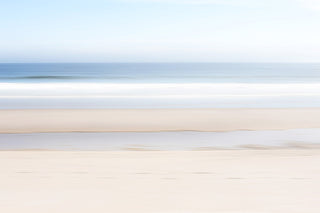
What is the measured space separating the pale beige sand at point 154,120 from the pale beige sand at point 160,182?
269 cm

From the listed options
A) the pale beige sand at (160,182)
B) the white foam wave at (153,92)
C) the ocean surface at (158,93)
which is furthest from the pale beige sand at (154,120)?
the white foam wave at (153,92)

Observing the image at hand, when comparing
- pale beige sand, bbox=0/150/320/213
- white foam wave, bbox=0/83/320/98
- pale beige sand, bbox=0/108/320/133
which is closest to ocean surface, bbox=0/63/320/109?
white foam wave, bbox=0/83/320/98

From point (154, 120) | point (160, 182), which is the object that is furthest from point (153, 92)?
point (160, 182)

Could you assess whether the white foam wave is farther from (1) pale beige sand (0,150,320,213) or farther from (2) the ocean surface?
(1) pale beige sand (0,150,320,213)

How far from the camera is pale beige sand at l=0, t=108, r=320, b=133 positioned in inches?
293

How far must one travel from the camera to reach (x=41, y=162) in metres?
4.25

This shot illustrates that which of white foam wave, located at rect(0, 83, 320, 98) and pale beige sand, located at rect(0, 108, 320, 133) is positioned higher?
white foam wave, located at rect(0, 83, 320, 98)

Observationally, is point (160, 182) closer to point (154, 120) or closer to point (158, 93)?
point (154, 120)

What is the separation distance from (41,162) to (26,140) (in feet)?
7.47

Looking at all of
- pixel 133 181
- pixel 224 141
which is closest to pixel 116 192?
pixel 133 181

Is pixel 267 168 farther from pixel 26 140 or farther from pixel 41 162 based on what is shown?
pixel 26 140

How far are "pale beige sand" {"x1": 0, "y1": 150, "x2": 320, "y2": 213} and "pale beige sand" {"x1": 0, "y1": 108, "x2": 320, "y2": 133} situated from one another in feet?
8.81

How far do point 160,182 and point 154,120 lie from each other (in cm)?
486

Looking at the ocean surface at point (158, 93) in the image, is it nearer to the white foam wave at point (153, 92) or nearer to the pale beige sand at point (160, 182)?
the white foam wave at point (153, 92)
